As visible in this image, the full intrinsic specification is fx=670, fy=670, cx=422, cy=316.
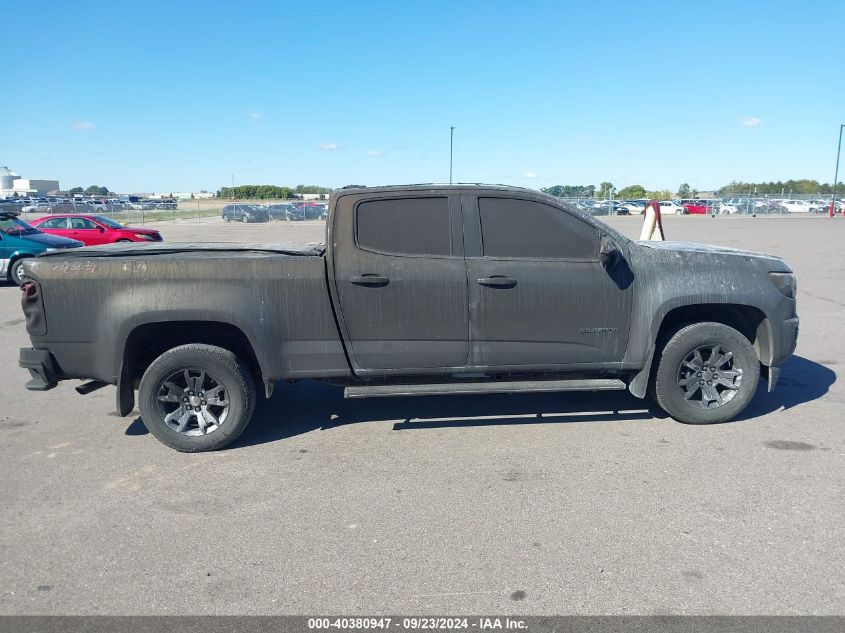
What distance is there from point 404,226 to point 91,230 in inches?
725

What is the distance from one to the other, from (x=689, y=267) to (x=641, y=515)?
7.21ft

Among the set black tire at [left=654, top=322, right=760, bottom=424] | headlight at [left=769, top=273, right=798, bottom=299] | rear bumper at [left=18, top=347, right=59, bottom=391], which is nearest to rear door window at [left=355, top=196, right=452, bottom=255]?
black tire at [left=654, top=322, right=760, bottom=424]

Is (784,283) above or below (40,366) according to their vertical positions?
above

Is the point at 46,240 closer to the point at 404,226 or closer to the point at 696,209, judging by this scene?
the point at 404,226

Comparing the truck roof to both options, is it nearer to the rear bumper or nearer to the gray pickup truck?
the gray pickup truck

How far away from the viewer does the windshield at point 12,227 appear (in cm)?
1444

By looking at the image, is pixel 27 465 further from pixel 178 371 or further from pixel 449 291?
pixel 449 291

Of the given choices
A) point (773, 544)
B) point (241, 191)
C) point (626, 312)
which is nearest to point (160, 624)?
point (773, 544)

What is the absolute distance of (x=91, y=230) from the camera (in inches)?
805

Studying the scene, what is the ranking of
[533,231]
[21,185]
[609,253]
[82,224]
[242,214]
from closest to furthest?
[609,253], [533,231], [82,224], [242,214], [21,185]

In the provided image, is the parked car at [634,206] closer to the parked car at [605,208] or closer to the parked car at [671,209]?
the parked car at [605,208]

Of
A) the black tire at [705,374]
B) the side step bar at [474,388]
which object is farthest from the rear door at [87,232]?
the black tire at [705,374]

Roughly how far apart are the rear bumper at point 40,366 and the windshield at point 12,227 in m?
11.3

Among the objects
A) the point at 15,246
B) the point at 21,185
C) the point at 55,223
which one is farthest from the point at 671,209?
the point at 21,185
